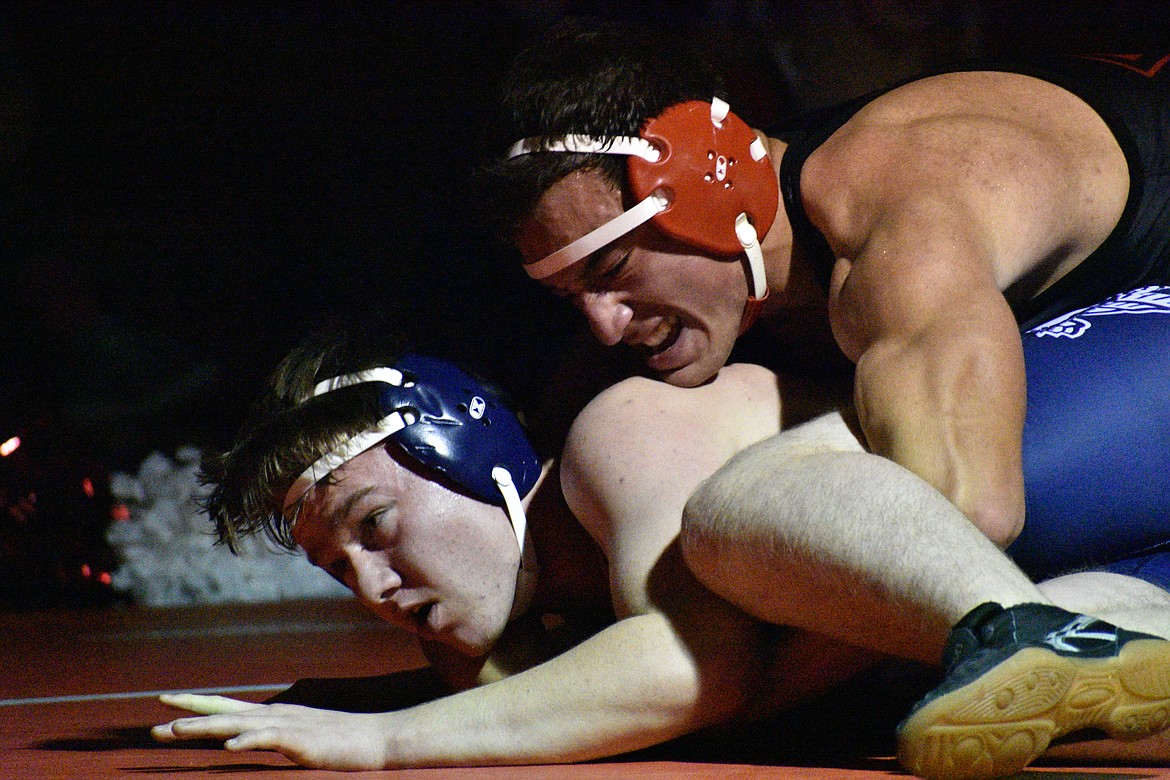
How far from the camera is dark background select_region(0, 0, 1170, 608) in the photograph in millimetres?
4766

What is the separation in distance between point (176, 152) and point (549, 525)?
3.25 metres

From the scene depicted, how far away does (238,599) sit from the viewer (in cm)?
523

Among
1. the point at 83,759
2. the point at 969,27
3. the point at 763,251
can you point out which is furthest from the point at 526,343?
the point at 83,759

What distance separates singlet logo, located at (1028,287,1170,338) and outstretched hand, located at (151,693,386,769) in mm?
1196

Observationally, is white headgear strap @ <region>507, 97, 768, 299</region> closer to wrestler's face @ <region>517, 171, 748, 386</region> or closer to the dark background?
wrestler's face @ <region>517, 171, 748, 386</region>

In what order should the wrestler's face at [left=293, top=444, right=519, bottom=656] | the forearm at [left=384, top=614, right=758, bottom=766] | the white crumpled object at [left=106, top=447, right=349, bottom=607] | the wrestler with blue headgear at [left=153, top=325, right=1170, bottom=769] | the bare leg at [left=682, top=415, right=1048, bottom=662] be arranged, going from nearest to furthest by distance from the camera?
the bare leg at [left=682, top=415, right=1048, bottom=662], the wrestler with blue headgear at [left=153, top=325, right=1170, bottom=769], the forearm at [left=384, top=614, right=758, bottom=766], the wrestler's face at [left=293, top=444, right=519, bottom=656], the white crumpled object at [left=106, top=447, right=349, bottom=607]

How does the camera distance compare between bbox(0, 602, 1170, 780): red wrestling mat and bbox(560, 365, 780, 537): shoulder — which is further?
bbox(560, 365, 780, 537): shoulder

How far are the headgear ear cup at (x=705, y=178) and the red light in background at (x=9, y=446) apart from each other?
319 centimetres

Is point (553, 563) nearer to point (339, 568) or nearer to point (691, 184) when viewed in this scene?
point (339, 568)

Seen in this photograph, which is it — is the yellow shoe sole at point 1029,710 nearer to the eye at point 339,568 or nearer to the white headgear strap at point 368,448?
the white headgear strap at point 368,448

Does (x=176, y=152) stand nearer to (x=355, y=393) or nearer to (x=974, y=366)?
(x=355, y=393)

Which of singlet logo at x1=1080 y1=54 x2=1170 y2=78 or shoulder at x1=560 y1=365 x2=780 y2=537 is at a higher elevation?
singlet logo at x1=1080 y1=54 x2=1170 y2=78

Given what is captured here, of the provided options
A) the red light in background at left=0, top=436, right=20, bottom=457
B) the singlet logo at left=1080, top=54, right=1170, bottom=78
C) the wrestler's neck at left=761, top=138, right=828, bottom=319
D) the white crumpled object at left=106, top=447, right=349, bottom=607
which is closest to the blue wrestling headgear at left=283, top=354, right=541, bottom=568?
the wrestler's neck at left=761, top=138, right=828, bottom=319

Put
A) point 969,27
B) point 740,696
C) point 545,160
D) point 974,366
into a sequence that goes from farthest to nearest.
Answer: point 969,27, point 545,160, point 740,696, point 974,366
